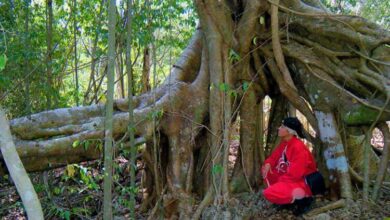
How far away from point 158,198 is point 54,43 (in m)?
3.34

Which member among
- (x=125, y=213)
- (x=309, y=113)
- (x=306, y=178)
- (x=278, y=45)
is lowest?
(x=125, y=213)

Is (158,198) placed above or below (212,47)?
below

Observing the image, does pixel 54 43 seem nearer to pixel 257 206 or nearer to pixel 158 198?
pixel 158 198

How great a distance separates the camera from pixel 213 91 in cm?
509

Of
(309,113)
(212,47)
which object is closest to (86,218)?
(212,47)

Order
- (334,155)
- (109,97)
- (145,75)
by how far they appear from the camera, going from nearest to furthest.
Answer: (109,97) < (334,155) < (145,75)

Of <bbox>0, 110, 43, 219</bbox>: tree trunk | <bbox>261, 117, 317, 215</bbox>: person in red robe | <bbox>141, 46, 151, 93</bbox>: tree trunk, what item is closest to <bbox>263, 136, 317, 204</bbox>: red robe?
<bbox>261, 117, 317, 215</bbox>: person in red robe

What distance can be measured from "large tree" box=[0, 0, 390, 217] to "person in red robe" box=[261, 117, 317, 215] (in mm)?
362

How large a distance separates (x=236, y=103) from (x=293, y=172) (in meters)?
1.17

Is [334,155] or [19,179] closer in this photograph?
[19,179]

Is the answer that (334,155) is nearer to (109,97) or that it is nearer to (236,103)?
(236,103)

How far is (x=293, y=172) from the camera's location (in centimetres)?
465

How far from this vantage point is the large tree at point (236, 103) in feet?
15.6

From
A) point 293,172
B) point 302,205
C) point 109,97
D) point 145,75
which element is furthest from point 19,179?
point 145,75
